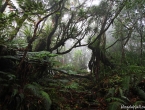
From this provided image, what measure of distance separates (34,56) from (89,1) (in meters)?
4.06

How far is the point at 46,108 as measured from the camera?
8.99ft

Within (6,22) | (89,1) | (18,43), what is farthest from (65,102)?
(89,1)

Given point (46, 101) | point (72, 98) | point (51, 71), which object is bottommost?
point (72, 98)

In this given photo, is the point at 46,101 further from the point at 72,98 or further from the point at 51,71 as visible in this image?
the point at 51,71

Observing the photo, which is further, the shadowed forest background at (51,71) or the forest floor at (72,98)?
the forest floor at (72,98)

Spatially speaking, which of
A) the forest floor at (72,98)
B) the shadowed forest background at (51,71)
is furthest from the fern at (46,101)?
the forest floor at (72,98)

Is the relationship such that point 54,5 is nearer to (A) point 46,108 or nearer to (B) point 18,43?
(B) point 18,43

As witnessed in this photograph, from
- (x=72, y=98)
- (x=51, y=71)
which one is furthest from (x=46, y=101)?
(x=51, y=71)

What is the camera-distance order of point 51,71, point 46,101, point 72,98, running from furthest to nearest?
point 51,71
point 72,98
point 46,101

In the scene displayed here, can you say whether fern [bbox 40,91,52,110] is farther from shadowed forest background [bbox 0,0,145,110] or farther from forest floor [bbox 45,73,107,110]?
forest floor [bbox 45,73,107,110]

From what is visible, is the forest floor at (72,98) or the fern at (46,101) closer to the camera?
the fern at (46,101)

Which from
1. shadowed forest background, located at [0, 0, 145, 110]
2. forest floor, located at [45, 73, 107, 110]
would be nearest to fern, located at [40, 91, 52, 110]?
shadowed forest background, located at [0, 0, 145, 110]

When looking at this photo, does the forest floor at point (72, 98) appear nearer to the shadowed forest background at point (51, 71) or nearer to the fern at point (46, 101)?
the shadowed forest background at point (51, 71)

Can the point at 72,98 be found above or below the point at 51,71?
below
